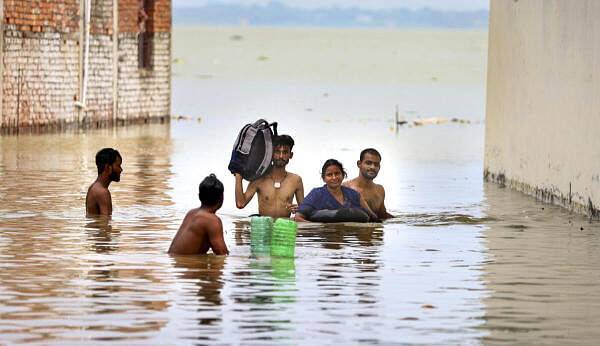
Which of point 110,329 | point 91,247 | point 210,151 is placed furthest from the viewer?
point 210,151

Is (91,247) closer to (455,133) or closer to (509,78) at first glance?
(509,78)

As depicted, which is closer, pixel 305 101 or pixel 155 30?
pixel 155 30

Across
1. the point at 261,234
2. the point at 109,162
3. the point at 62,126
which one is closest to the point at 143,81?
the point at 62,126

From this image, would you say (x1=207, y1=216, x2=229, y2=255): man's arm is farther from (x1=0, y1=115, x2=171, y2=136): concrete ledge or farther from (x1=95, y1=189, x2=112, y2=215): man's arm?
(x1=0, y1=115, x2=171, y2=136): concrete ledge

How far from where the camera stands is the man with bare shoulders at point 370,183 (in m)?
13.9

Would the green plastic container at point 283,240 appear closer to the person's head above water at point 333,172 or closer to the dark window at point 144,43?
the person's head above water at point 333,172

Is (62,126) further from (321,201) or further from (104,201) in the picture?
(321,201)

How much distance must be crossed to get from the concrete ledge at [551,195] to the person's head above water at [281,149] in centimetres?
348

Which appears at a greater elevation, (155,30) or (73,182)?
(155,30)

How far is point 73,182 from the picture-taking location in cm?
1827

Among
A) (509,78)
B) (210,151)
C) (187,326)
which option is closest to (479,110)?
(210,151)

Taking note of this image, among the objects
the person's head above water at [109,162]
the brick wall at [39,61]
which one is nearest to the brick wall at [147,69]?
the brick wall at [39,61]

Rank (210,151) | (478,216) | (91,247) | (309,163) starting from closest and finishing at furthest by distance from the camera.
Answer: (91,247)
(478,216)
(309,163)
(210,151)

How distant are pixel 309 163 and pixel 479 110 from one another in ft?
80.9
